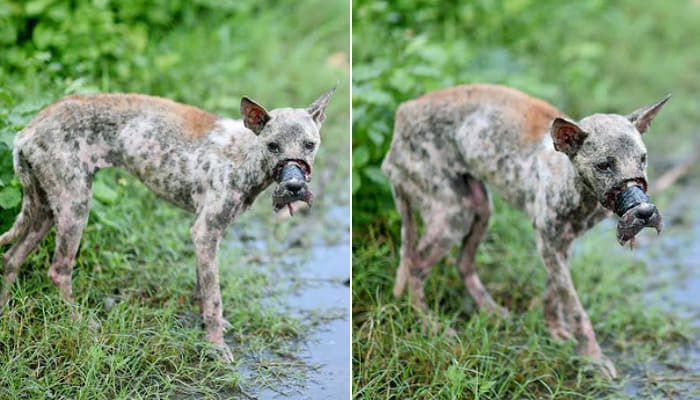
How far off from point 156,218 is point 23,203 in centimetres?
152

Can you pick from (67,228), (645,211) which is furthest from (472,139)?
(67,228)

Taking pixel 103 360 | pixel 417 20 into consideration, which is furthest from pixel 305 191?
pixel 417 20

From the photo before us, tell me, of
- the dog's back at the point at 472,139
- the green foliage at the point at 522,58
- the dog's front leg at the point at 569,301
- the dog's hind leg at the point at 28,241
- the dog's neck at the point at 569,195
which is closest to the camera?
Answer: the dog's hind leg at the point at 28,241

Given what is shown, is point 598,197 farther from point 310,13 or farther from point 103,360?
point 310,13

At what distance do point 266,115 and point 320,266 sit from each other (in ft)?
5.88

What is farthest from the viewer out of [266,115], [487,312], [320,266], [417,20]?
[417,20]

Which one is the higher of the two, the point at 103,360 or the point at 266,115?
the point at 266,115

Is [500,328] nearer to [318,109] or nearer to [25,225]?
[318,109]

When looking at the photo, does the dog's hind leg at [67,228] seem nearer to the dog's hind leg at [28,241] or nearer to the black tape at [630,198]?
the dog's hind leg at [28,241]

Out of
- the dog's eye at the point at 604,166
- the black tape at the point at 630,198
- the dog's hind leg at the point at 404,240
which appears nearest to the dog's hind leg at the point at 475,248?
the dog's hind leg at the point at 404,240

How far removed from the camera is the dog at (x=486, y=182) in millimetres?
5008

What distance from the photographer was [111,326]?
4500 mm

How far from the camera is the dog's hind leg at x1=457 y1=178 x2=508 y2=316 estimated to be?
5.62 metres

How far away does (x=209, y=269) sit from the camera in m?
4.68
